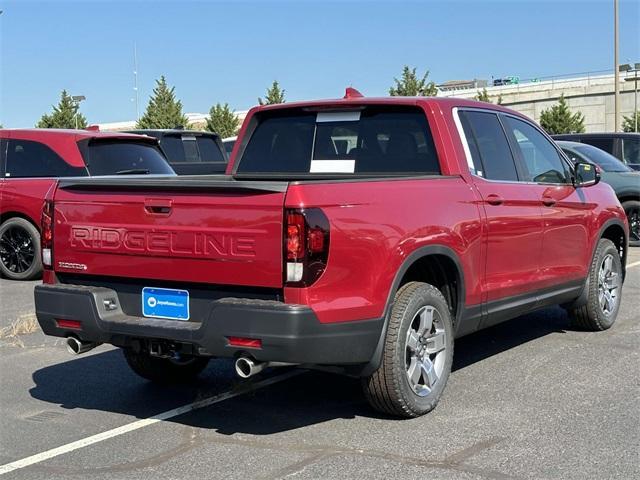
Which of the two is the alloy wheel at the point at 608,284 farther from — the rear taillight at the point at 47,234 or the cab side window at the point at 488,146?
the rear taillight at the point at 47,234

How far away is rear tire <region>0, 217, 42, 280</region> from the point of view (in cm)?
1011

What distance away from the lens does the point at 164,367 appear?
5.68m

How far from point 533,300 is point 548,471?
2189 millimetres

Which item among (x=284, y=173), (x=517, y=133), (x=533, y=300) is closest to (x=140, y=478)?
(x=284, y=173)

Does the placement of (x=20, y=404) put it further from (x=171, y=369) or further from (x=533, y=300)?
(x=533, y=300)

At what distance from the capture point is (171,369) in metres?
5.72

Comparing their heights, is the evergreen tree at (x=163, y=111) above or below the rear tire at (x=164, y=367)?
above

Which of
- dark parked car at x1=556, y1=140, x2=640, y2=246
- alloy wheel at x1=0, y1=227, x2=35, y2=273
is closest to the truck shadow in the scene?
alloy wheel at x1=0, y1=227, x2=35, y2=273

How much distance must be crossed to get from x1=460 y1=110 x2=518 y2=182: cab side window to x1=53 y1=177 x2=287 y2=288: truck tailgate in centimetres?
196

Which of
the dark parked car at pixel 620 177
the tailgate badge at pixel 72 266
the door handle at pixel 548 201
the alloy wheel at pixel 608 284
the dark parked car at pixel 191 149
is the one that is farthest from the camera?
the dark parked car at pixel 191 149

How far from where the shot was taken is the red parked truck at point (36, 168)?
32.8ft

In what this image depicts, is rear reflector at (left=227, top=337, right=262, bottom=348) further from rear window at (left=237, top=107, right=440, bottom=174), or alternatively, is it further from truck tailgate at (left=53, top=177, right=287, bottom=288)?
rear window at (left=237, top=107, right=440, bottom=174)

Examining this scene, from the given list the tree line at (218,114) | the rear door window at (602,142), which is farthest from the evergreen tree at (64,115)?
the rear door window at (602,142)

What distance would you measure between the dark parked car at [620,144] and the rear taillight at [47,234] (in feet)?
37.5
